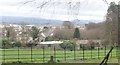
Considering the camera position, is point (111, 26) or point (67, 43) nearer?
point (111, 26)

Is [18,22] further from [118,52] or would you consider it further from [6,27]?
[118,52]

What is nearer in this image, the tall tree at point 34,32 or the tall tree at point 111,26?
the tall tree at point 111,26

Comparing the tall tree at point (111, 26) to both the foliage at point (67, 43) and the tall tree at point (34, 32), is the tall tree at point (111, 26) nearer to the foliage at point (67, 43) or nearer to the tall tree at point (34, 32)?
the foliage at point (67, 43)

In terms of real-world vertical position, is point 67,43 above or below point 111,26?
below

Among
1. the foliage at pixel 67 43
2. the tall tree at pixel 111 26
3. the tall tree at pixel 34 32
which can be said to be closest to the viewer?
the tall tree at pixel 111 26

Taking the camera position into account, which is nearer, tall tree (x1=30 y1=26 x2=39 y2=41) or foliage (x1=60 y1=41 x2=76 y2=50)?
tall tree (x1=30 y1=26 x2=39 y2=41)

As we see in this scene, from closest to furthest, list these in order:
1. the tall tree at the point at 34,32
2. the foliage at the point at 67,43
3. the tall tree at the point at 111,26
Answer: the tall tree at the point at 111,26
the tall tree at the point at 34,32
the foliage at the point at 67,43

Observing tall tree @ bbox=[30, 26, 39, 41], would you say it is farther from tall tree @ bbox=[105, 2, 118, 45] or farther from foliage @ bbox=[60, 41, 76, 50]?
tall tree @ bbox=[105, 2, 118, 45]

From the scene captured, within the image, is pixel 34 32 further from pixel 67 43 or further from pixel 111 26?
pixel 111 26

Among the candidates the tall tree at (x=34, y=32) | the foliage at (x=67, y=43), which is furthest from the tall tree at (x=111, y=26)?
the tall tree at (x=34, y=32)

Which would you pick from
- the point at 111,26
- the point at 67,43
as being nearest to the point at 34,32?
the point at 67,43

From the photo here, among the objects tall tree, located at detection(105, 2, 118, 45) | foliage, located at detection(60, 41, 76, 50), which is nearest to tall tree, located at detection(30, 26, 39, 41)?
foliage, located at detection(60, 41, 76, 50)

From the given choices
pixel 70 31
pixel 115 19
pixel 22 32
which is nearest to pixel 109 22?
pixel 115 19

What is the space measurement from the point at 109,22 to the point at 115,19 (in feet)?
0.28
